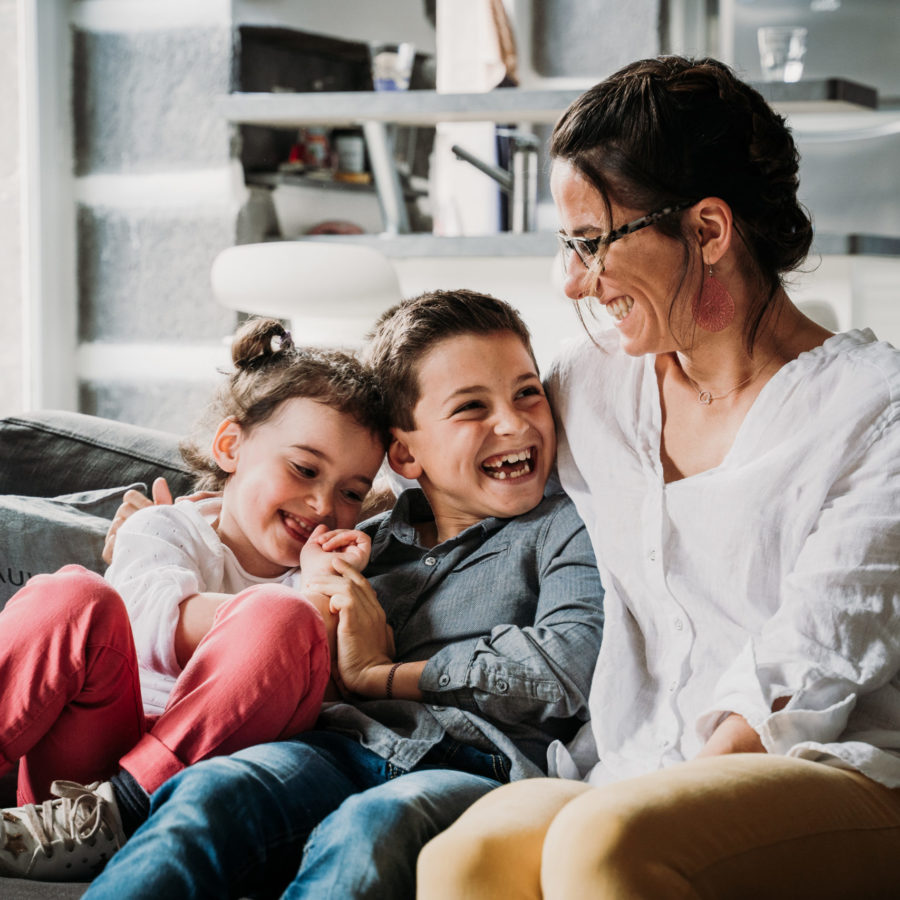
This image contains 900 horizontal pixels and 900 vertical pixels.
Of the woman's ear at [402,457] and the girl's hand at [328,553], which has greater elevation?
the woman's ear at [402,457]

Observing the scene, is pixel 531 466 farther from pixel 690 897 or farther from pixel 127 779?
pixel 690 897

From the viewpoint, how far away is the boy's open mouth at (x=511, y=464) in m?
1.63

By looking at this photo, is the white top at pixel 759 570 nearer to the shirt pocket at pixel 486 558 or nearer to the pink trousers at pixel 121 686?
the shirt pocket at pixel 486 558

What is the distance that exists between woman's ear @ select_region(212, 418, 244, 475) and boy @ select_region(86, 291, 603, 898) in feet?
0.78

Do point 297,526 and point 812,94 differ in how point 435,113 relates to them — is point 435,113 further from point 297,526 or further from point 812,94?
point 297,526

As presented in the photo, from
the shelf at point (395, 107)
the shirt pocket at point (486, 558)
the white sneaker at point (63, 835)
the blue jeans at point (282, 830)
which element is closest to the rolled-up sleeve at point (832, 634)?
the blue jeans at point (282, 830)

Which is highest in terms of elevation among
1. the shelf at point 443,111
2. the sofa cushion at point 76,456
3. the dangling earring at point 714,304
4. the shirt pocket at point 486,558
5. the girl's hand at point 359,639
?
the shelf at point 443,111

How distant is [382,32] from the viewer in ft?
12.1

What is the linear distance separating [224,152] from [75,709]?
237 centimetres

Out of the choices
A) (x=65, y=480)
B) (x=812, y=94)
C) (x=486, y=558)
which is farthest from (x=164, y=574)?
(x=812, y=94)

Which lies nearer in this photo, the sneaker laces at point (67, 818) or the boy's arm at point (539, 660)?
the sneaker laces at point (67, 818)

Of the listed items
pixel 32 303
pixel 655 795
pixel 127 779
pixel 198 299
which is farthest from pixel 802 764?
pixel 32 303

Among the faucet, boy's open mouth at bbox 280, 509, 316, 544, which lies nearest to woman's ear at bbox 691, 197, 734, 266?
boy's open mouth at bbox 280, 509, 316, 544

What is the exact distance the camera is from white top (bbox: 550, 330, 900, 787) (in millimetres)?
1215
